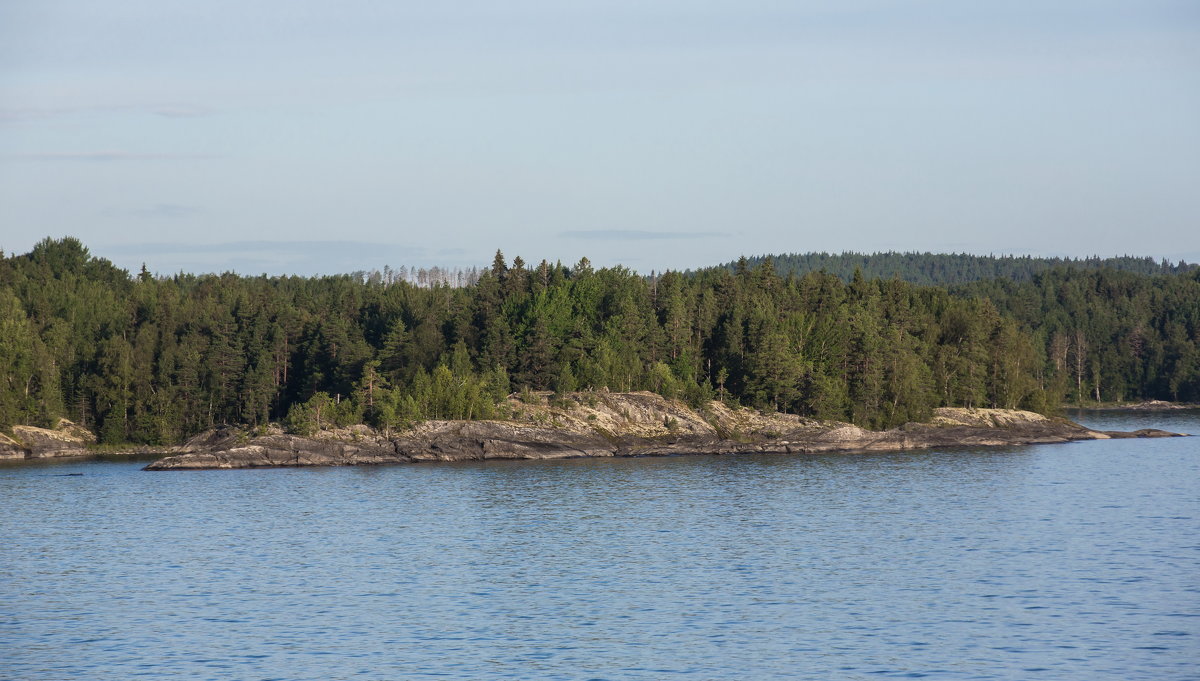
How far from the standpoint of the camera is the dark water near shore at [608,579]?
33.8 meters

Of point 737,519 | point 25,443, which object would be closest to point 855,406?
point 737,519

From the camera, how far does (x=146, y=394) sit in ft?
399

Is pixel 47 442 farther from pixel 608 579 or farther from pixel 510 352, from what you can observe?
pixel 608 579

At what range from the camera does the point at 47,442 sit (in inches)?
4476

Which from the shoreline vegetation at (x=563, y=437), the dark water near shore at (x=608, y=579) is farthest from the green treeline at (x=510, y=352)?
the dark water near shore at (x=608, y=579)

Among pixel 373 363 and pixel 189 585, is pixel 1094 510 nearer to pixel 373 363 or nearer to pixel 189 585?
pixel 189 585

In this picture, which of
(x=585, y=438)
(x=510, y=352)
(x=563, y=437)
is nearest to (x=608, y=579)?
(x=563, y=437)

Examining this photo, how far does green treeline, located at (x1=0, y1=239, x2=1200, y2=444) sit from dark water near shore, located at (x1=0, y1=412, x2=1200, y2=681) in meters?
28.4

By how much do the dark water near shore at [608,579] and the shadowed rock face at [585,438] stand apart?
54.3 ft

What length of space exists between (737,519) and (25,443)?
79.3 metres

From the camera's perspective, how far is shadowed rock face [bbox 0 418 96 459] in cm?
11025

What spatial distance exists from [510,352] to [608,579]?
222ft

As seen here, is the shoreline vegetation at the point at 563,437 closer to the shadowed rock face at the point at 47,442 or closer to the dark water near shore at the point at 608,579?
the shadowed rock face at the point at 47,442

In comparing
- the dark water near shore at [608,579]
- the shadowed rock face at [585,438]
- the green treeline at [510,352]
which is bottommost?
the dark water near shore at [608,579]
